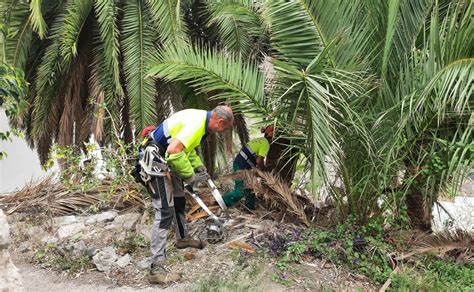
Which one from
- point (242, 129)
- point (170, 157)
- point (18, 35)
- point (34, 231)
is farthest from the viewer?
point (242, 129)

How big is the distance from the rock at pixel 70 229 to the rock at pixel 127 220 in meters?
0.43

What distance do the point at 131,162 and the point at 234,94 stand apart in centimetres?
266

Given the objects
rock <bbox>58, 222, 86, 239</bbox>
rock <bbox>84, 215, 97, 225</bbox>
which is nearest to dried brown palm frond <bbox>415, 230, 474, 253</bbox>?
rock <bbox>84, 215, 97, 225</bbox>

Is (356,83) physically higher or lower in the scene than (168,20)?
lower

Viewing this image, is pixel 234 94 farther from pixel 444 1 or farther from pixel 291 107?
pixel 444 1

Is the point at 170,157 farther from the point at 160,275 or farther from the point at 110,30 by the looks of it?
the point at 110,30

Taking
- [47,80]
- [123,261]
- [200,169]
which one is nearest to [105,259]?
[123,261]

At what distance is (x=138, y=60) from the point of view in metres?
7.32

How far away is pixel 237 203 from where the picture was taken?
6.50 metres

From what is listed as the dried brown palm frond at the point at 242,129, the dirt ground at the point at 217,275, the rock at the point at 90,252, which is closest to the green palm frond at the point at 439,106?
the dirt ground at the point at 217,275

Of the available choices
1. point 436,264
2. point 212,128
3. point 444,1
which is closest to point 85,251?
point 212,128

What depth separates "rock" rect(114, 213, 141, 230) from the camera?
231 inches

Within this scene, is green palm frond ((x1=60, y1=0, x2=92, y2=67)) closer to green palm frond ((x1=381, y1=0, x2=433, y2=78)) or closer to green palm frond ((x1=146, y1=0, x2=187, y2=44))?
green palm frond ((x1=146, y1=0, x2=187, y2=44))

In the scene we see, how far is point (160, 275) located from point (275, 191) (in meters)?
1.91
